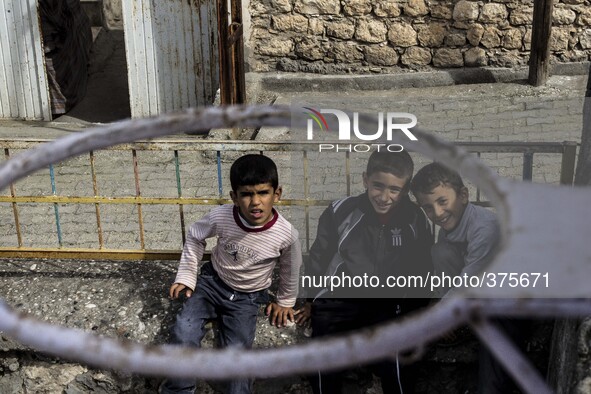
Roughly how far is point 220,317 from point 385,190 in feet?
3.15

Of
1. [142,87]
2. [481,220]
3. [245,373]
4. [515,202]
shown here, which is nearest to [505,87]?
[142,87]

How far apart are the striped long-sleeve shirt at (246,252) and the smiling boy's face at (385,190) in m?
0.40

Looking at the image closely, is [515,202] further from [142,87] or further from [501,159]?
[142,87]

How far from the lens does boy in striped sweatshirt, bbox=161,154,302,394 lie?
3.67 metres

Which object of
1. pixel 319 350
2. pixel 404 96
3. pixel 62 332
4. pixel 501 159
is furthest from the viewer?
pixel 404 96

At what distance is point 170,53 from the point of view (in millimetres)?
8164

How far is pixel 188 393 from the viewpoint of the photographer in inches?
145

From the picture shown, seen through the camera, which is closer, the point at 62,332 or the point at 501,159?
the point at 62,332

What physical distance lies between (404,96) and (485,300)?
6.40m

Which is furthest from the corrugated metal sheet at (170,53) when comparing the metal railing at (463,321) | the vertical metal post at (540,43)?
the metal railing at (463,321)

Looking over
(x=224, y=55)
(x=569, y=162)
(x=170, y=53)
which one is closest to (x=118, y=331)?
(x=569, y=162)

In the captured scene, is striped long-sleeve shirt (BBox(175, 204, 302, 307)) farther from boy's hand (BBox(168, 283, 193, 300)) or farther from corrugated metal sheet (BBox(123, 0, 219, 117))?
corrugated metal sheet (BBox(123, 0, 219, 117))

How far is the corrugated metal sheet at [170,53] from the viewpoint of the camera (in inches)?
315

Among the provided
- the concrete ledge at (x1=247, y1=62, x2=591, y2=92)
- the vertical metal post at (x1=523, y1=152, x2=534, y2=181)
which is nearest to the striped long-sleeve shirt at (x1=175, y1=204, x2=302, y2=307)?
the vertical metal post at (x1=523, y1=152, x2=534, y2=181)
